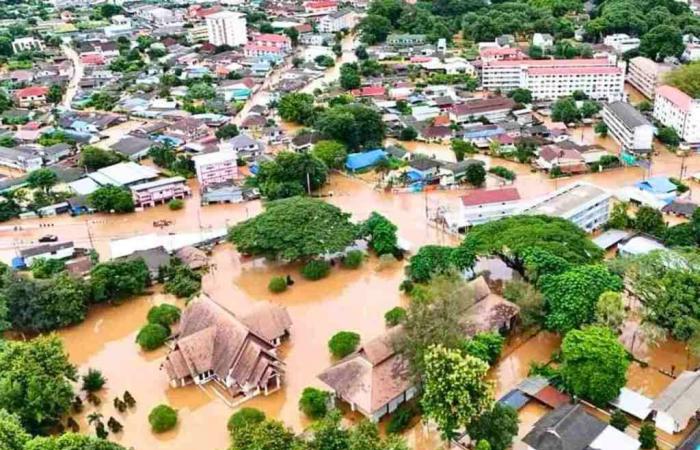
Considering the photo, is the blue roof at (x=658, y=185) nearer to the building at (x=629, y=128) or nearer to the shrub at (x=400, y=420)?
the building at (x=629, y=128)

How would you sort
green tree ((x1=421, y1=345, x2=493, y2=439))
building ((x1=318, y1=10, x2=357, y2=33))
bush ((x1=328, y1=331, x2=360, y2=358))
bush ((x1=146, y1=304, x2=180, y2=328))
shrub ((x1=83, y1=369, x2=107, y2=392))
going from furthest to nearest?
building ((x1=318, y1=10, x2=357, y2=33)), bush ((x1=146, y1=304, x2=180, y2=328)), bush ((x1=328, y1=331, x2=360, y2=358)), shrub ((x1=83, y1=369, x2=107, y2=392)), green tree ((x1=421, y1=345, x2=493, y2=439))

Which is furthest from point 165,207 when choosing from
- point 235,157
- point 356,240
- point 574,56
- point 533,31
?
point 533,31

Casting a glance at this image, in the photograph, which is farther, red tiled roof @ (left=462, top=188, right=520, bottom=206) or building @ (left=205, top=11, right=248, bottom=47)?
building @ (left=205, top=11, right=248, bottom=47)

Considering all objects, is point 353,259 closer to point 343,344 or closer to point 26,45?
point 343,344

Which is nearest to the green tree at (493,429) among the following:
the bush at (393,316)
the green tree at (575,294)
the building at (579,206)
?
the green tree at (575,294)

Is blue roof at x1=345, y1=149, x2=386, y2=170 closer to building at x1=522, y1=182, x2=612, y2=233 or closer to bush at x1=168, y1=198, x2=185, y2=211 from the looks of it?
bush at x1=168, y1=198, x2=185, y2=211

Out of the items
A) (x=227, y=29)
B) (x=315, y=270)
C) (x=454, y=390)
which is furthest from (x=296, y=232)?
(x=227, y=29)

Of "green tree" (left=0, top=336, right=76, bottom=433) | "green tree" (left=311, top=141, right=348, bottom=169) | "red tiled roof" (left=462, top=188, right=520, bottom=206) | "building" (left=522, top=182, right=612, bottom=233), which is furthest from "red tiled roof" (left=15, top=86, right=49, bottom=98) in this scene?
"building" (left=522, top=182, right=612, bottom=233)
